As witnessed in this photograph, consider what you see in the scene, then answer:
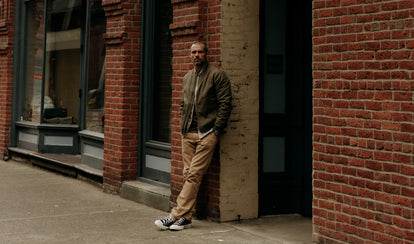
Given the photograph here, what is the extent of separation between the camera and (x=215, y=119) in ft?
21.8

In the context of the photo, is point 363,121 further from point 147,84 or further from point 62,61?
point 62,61

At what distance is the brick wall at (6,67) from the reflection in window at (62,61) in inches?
44.7

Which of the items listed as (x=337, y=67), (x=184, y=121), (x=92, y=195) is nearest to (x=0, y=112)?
(x=92, y=195)

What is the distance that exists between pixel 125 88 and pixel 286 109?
2595mm

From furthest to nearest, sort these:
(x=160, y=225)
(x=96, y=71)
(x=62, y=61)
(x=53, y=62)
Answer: (x=53, y=62)
(x=62, y=61)
(x=96, y=71)
(x=160, y=225)

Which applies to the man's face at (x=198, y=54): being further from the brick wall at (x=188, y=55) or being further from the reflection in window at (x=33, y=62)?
the reflection in window at (x=33, y=62)

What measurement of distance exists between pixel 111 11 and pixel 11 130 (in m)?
5.48

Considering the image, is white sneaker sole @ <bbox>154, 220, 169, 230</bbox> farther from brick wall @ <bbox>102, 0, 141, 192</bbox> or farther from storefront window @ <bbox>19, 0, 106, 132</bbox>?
storefront window @ <bbox>19, 0, 106, 132</bbox>

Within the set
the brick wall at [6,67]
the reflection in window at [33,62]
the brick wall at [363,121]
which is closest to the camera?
the brick wall at [363,121]

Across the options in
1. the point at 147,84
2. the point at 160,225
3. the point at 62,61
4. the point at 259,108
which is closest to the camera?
the point at 160,225

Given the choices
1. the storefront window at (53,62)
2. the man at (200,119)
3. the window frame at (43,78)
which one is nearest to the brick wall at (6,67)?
the window frame at (43,78)

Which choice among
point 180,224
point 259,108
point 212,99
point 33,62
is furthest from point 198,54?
point 33,62

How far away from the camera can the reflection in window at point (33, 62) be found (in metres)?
12.8

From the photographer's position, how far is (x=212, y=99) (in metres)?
6.61
